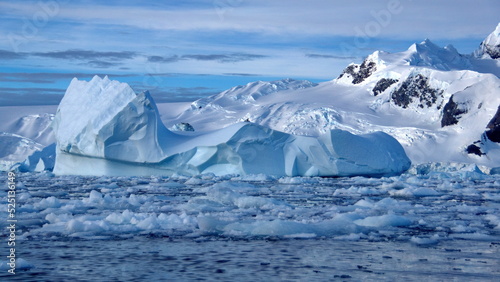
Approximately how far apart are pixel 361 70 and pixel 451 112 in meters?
22.9

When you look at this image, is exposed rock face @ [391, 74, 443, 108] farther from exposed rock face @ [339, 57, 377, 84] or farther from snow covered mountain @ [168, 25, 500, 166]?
exposed rock face @ [339, 57, 377, 84]

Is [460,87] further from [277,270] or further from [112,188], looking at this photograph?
[277,270]

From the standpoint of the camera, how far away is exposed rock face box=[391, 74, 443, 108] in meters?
60.4

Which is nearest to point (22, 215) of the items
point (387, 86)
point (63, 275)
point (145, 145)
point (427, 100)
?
point (63, 275)

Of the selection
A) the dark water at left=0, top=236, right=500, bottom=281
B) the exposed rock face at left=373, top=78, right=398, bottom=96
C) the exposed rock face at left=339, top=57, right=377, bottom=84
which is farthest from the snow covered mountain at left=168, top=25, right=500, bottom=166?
the dark water at left=0, top=236, right=500, bottom=281

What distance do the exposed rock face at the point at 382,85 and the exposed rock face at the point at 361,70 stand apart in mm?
4282

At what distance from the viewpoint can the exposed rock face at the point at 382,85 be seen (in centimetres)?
6744

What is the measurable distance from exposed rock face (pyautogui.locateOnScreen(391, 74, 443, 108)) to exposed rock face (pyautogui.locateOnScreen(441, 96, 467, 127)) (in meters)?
6.39

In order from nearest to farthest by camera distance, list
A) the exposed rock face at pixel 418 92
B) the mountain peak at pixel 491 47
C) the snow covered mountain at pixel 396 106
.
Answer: the snow covered mountain at pixel 396 106
the exposed rock face at pixel 418 92
the mountain peak at pixel 491 47

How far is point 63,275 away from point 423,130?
163ft

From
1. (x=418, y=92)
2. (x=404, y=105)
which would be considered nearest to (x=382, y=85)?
(x=404, y=105)

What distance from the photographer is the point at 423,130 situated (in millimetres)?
53281

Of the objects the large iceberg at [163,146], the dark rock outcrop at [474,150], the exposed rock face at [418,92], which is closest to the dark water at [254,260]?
the large iceberg at [163,146]

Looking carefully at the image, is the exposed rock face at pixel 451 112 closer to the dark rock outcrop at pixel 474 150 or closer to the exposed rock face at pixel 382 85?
the dark rock outcrop at pixel 474 150
